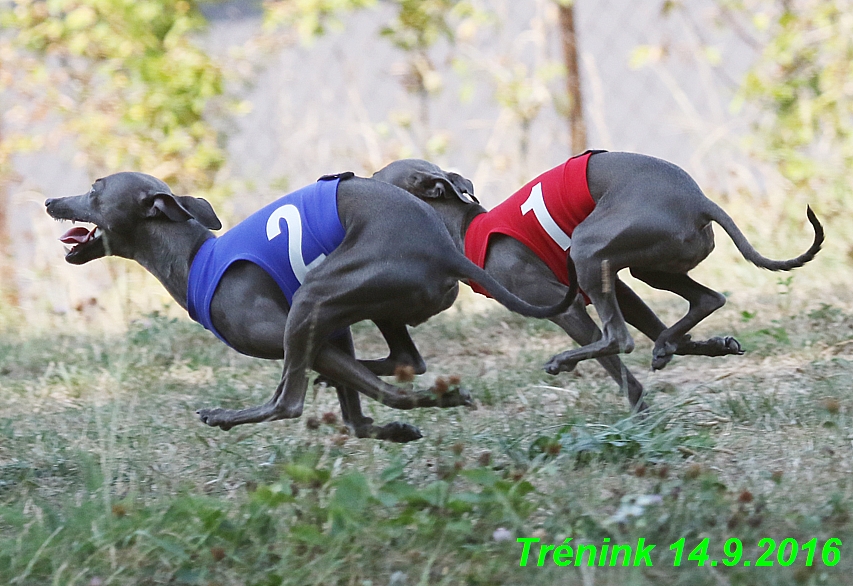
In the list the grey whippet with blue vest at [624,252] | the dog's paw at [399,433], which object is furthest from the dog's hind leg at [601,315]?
the dog's paw at [399,433]

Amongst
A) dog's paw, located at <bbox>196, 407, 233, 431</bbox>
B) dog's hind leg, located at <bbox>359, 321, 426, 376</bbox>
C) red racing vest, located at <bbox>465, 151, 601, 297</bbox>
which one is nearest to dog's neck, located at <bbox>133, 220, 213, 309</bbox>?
dog's paw, located at <bbox>196, 407, 233, 431</bbox>

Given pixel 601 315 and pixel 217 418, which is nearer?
pixel 217 418

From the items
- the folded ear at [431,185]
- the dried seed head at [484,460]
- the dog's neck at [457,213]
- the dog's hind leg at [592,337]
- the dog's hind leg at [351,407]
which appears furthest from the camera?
the dog's neck at [457,213]

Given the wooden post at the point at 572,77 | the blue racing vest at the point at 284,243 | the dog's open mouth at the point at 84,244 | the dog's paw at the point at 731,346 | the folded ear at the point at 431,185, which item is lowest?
the dog's paw at the point at 731,346

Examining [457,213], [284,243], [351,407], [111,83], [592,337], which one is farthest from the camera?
[111,83]

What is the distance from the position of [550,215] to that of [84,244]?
5.72ft

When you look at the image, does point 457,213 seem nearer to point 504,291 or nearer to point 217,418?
point 504,291

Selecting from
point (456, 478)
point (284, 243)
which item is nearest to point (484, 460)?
point (456, 478)

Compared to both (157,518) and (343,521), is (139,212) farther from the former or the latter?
(343,521)

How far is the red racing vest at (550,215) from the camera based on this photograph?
401 cm

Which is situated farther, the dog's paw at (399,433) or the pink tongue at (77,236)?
the pink tongue at (77,236)

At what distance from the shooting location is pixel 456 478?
3023 mm

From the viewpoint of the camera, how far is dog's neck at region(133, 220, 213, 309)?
148 inches

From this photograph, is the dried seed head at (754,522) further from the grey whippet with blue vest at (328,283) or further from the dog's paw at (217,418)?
the dog's paw at (217,418)
